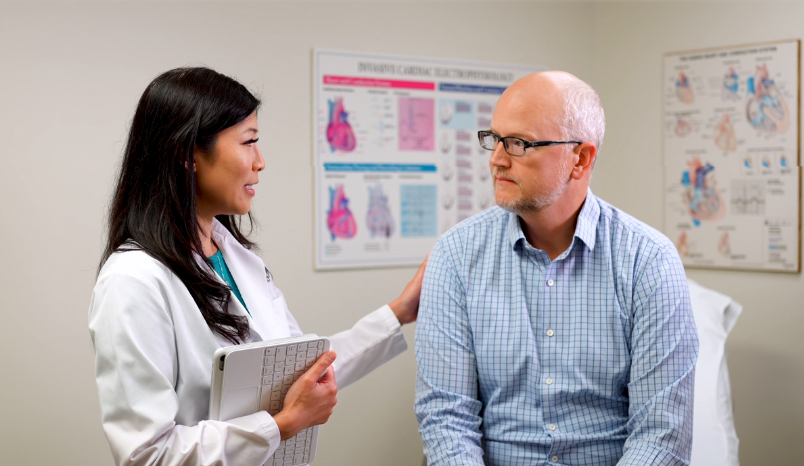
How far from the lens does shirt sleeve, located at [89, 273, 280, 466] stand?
1.13 meters

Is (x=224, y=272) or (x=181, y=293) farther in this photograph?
(x=224, y=272)

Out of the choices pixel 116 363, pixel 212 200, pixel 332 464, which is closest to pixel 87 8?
pixel 212 200

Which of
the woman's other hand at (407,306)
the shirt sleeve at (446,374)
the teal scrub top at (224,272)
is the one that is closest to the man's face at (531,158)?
the shirt sleeve at (446,374)

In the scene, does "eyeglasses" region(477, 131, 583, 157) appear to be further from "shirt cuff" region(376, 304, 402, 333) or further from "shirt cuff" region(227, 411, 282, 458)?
"shirt cuff" region(227, 411, 282, 458)

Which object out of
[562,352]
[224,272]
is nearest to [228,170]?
[224,272]

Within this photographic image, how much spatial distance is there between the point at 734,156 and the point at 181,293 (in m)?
2.27

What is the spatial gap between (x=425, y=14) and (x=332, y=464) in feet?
6.13

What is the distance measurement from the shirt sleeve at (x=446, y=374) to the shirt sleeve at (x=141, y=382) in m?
0.56

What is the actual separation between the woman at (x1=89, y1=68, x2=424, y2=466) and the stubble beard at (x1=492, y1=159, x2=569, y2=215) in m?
0.57

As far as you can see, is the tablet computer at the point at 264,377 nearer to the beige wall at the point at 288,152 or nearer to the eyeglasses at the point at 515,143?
the eyeglasses at the point at 515,143

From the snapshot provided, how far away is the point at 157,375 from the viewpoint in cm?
115

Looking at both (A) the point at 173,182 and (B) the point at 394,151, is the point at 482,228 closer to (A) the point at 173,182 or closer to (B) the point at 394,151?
(A) the point at 173,182

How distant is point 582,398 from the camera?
5.23 feet

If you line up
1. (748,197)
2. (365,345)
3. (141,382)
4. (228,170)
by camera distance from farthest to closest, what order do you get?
(748,197)
(365,345)
(228,170)
(141,382)
